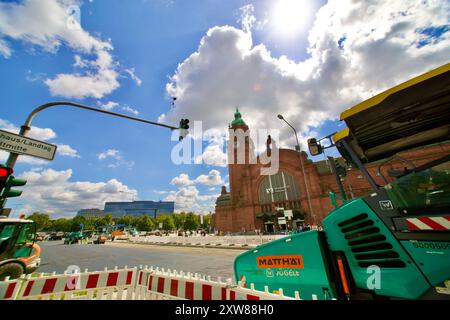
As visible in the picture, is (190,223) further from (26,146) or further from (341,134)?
(341,134)

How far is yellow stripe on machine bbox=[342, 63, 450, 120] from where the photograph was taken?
205 centimetres

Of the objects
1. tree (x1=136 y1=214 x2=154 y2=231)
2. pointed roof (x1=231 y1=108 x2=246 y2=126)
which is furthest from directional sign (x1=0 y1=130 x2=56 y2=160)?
tree (x1=136 y1=214 x2=154 y2=231)

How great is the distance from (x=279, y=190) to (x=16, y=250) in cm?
3434

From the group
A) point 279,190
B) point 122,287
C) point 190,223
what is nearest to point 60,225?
point 190,223

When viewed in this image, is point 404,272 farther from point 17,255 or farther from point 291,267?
point 17,255

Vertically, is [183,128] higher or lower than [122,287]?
higher

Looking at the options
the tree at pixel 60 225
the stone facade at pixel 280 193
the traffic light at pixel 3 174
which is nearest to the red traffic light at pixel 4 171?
the traffic light at pixel 3 174

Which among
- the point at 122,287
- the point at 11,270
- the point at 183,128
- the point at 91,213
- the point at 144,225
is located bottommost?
the point at 11,270

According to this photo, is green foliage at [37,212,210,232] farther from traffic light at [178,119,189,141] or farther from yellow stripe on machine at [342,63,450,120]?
yellow stripe on machine at [342,63,450,120]

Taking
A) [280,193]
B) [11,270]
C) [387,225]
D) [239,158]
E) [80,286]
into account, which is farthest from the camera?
[239,158]

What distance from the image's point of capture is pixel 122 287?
3.54m

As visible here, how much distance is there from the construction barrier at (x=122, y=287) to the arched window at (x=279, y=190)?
112 feet

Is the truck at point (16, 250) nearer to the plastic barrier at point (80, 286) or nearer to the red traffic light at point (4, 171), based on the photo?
the red traffic light at point (4, 171)
